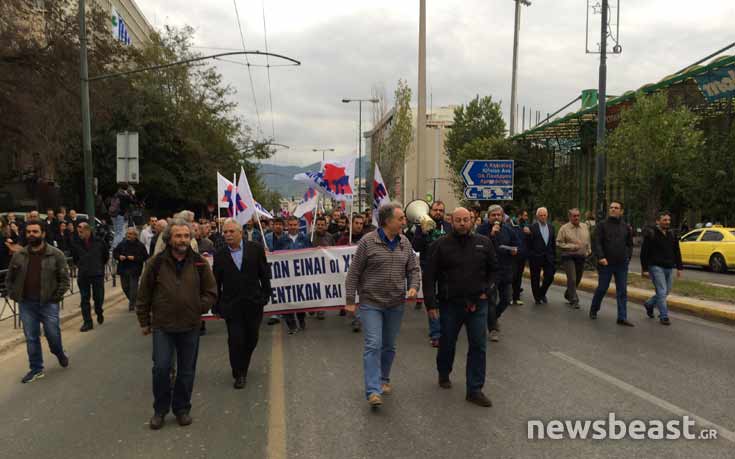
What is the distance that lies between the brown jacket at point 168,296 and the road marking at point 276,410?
1.02 meters

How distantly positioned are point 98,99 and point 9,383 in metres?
18.2

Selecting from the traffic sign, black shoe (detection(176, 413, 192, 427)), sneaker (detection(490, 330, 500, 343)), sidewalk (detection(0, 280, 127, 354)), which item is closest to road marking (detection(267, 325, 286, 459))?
black shoe (detection(176, 413, 192, 427))

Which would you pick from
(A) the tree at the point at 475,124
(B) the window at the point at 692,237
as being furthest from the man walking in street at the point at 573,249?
(A) the tree at the point at 475,124

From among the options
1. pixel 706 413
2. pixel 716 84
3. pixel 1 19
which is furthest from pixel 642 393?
pixel 716 84

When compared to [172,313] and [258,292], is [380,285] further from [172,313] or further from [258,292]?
[172,313]

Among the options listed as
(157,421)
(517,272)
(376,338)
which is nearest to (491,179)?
(517,272)

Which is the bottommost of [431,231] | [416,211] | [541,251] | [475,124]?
[541,251]

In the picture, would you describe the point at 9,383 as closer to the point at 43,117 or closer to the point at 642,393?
the point at 642,393

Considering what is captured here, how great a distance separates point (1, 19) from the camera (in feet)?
65.5

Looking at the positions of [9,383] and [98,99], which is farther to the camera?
[98,99]

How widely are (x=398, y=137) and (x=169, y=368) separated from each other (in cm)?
4440

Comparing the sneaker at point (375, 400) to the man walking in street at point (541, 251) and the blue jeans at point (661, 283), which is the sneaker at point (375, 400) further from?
the man walking in street at point (541, 251)

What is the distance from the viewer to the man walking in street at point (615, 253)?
9711mm

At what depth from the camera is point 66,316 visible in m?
11.6
